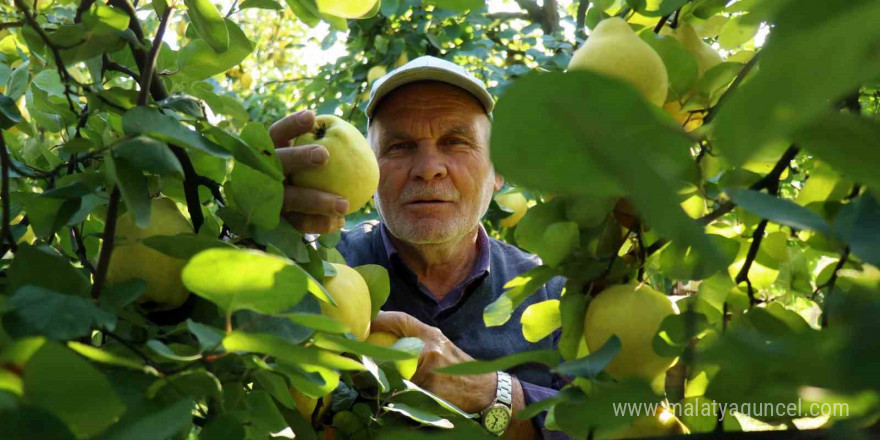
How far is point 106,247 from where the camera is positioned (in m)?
0.50

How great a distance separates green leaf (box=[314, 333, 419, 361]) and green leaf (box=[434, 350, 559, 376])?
23 millimetres

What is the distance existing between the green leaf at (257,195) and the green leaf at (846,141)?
0.42 meters

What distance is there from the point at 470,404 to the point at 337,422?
A: 933 millimetres

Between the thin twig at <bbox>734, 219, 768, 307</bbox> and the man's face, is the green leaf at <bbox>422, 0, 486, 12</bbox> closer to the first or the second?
the thin twig at <bbox>734, 219, 768, 307</bbox>

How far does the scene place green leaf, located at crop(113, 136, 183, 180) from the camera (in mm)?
450

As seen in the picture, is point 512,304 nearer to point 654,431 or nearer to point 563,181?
point 654,431

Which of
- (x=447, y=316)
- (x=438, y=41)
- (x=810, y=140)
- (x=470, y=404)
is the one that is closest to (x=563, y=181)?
(x=810, y=140)

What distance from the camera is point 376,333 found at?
0.95 m

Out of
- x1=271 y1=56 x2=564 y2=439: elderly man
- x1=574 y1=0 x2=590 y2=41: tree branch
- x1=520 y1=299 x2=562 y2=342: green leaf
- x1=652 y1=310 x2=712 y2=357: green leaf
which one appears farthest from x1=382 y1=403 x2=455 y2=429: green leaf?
x1=574 y1=0 x2=590 y2=41: tree branch

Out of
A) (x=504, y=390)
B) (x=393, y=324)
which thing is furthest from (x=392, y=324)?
A: (x=504, y=390)

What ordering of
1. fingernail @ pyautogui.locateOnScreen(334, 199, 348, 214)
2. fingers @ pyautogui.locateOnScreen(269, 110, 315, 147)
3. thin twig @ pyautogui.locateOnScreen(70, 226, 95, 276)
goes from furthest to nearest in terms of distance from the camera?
fingers @ pyautogui.locateOnScreen(269, 110, 315, 147) < fingernail @ pyautogui.locateOnScreen(334, 199, 348, 214) < thin twig @ pyautogui.locateOnScreen(70, 226, 95, 276)

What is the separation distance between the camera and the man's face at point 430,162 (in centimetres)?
219

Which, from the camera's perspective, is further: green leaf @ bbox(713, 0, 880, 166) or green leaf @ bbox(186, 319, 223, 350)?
green leaf @ bbox(186, 319, 223, 350)

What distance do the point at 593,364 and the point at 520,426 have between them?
4.63 ft
